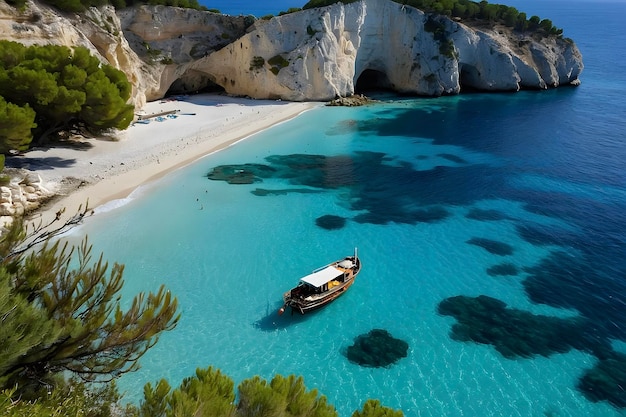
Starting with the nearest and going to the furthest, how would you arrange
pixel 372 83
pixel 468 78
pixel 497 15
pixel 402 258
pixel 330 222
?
pixel 402 258 → pixel 330 222 → pixel 468 78 → pixel 497 15 → pixel 372 83

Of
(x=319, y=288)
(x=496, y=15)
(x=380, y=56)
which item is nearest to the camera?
(x=319, y=288)

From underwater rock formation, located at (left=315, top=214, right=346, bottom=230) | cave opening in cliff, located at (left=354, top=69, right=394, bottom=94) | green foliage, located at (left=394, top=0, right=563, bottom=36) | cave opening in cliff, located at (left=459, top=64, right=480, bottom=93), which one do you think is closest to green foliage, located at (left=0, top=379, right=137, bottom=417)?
underwater rock formation, located at (left=315, top=214, right=346, bottom=230)

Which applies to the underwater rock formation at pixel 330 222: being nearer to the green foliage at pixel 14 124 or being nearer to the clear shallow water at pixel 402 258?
the clear shallow water at pixel 402 258

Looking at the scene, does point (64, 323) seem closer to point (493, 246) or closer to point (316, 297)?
point (316, 297)

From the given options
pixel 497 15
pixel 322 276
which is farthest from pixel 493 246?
pixel 497 15

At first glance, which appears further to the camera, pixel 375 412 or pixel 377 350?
pixel 377 350

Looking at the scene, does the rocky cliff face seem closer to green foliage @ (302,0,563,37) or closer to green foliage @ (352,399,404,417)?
green foliage @ (302,0,563,37)
